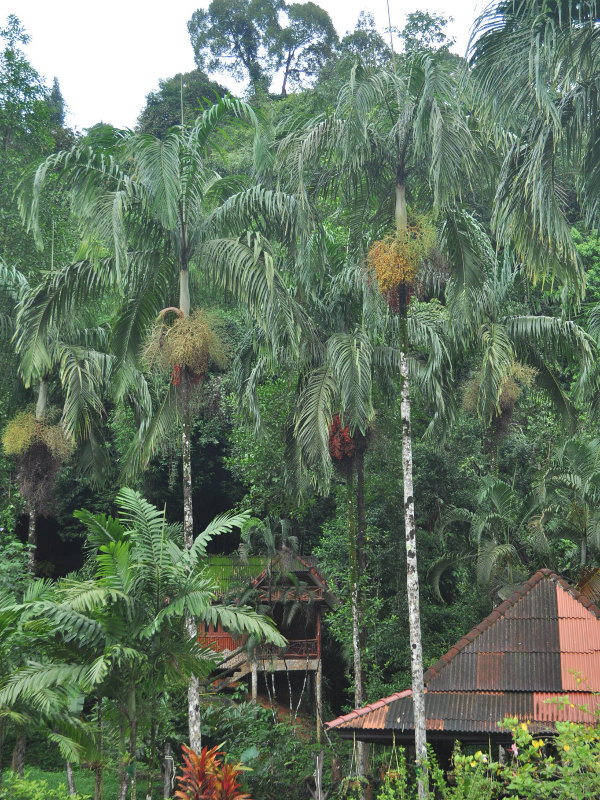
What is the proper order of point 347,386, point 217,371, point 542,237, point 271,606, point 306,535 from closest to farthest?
point 542,237 < point 347,386 < point 271,606 < point 306,535 < point 217,371

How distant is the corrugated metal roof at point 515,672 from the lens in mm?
12125

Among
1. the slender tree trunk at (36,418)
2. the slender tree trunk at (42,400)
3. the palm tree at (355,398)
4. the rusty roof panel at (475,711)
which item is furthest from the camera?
the slender tree trunk at (42,400)

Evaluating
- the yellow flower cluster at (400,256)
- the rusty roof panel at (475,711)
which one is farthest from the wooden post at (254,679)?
the yellow flower cluster at (400,256)

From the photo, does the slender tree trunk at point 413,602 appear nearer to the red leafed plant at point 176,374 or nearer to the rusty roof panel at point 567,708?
the rusty roof panel at point 567,708

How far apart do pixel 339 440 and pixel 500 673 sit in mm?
5742

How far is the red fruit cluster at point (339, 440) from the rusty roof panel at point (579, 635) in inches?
217

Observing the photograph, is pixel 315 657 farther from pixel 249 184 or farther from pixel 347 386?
pixel 249 184

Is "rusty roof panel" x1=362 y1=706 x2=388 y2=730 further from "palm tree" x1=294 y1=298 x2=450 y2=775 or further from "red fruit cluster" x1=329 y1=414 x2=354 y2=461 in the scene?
"red fruit cluster" x1=329 y1=414 x2=354 y2=461

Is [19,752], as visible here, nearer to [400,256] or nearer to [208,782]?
[208,782]

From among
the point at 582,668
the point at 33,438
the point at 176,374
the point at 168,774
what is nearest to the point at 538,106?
the point at 176,374

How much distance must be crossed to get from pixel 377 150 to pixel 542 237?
13.8ft

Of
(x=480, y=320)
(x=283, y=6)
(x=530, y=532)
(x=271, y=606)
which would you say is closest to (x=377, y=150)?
(x=480, y=320)

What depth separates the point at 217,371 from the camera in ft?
90.4

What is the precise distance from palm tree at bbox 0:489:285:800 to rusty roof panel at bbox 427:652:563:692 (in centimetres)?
378
